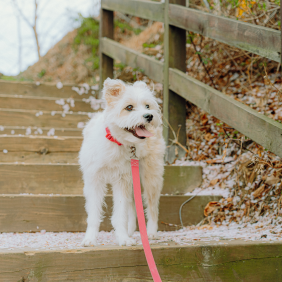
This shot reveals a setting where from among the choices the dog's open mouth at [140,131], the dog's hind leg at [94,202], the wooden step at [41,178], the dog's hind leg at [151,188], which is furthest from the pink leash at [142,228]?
the wooden step at [41,178]

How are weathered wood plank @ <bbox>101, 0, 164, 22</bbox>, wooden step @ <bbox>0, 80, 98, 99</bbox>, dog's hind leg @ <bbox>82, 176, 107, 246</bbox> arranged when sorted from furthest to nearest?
wooden step @ <bbox>0, 80, 98, 99</bbox> < weathered wood plank @ <bbox>101, 0, 164, 22</bbox> < dog's hind leg @ <bbox>82, 176, 107, 246</bbox>

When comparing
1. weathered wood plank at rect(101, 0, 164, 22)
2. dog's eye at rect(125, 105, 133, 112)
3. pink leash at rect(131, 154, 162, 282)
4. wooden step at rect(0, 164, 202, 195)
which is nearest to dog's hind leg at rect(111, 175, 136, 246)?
pink leash at rect(131, 154, 162, 282)

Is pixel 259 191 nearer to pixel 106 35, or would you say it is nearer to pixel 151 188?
pixel 151 188

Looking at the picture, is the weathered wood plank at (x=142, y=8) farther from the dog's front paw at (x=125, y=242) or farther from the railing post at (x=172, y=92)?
the dog's front paw at (x=125, y=242)

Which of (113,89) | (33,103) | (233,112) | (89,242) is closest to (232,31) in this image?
(233,112)

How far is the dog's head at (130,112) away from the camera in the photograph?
2373 mm

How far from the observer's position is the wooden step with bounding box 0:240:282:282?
2014 mm

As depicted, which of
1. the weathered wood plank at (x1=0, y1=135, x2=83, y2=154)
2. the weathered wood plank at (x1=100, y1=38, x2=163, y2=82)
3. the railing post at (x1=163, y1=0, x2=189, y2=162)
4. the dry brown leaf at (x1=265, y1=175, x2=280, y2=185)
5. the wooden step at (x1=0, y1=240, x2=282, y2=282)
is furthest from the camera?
the weathered wood plank at (x1=100, y1=38, x2=163, y2=82)

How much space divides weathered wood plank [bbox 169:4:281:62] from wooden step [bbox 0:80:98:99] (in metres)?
2.59

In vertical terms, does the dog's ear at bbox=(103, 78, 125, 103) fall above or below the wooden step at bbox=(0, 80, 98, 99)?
above

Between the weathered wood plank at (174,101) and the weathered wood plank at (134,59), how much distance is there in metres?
0.25

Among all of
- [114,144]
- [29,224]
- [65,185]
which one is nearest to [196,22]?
[114,144]

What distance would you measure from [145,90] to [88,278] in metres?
1.39

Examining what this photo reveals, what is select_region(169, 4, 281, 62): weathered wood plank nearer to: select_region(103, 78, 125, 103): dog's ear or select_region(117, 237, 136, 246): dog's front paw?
select_region(103, 78, 125, 103): dog's ear
